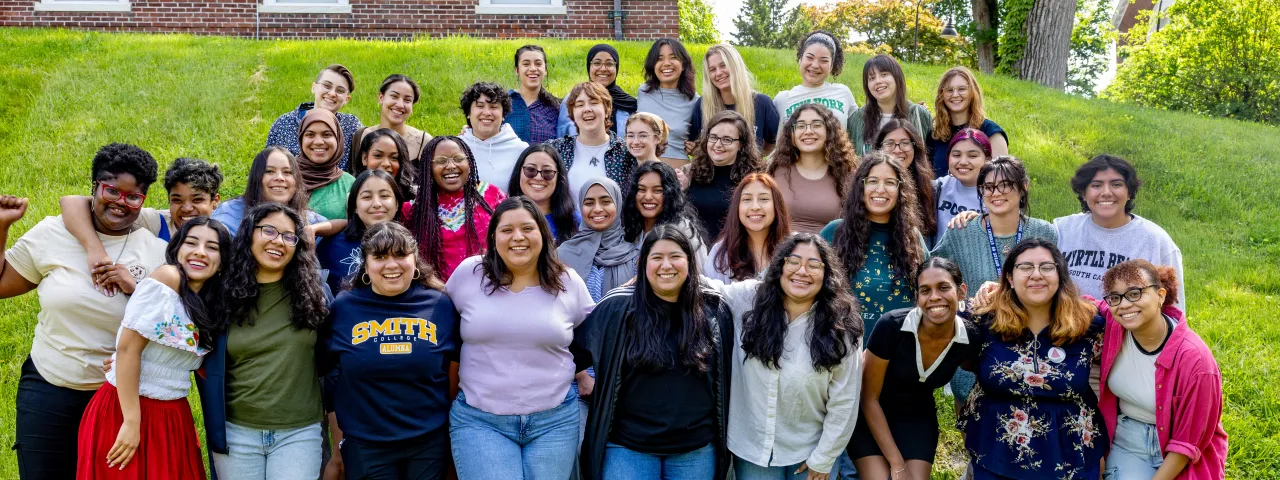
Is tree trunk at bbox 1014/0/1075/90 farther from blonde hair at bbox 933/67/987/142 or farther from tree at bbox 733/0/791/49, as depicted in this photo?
tree at bbox 733/0/791/49

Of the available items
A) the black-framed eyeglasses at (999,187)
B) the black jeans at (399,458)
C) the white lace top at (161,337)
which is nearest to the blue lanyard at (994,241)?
the black-framed eyeglasses at (999,187)

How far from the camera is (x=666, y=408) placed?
4.22 meters

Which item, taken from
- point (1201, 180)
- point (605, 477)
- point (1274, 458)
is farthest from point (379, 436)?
point (1201, 180)

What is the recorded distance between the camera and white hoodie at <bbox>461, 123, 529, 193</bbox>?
5984 mm

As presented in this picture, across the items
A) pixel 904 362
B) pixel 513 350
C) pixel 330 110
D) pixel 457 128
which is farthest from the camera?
pixel 457 128

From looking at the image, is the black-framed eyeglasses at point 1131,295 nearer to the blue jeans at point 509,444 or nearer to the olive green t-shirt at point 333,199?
the blue jeans at point 509,444

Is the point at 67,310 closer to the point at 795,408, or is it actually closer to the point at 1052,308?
the point at 795,408

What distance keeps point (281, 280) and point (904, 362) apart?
3.06 meters

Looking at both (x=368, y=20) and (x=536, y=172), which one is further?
(x=368, y=20)

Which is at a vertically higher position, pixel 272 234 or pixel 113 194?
pixel 113 194

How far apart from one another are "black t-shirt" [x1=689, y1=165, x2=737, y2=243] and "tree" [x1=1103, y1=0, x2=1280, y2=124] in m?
16.9

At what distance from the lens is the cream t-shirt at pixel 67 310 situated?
4141 mm

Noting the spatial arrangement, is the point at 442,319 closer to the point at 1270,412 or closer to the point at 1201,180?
the point at 1270,412

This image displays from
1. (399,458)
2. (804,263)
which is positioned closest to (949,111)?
(804,263)
